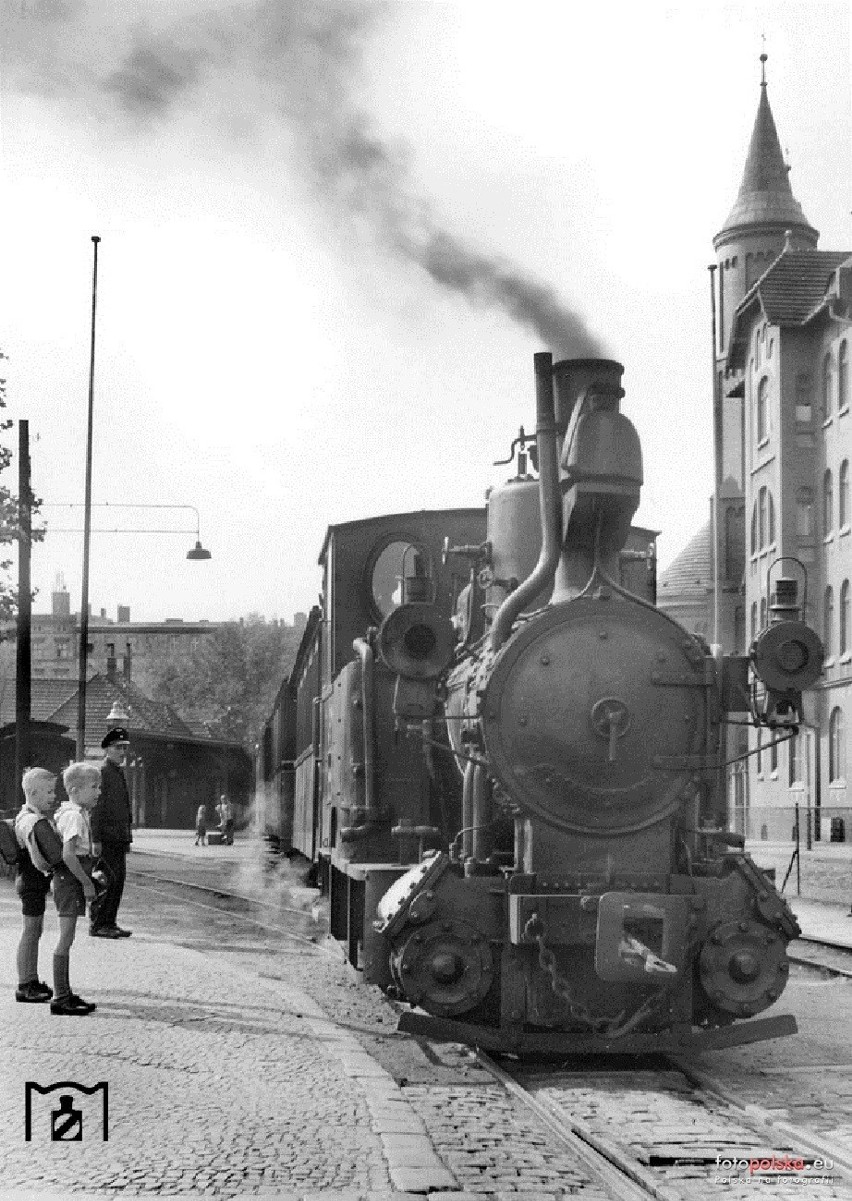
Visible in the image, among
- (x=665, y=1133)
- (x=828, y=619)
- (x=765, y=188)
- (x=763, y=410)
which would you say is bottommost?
(x=665, y=1133)

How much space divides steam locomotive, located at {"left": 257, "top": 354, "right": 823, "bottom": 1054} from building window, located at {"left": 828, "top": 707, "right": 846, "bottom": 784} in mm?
24371

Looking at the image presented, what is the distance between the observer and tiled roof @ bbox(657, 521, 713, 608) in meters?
52.2

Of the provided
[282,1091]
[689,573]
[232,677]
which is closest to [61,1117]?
[282,1091]

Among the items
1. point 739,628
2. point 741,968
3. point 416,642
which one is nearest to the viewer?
point 741,968

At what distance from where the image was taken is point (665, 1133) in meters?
6.63

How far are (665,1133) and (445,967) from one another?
1775mm

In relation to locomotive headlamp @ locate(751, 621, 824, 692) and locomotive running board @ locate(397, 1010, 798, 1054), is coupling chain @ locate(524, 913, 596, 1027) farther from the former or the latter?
locomotive headlamp @ locate(751, 621, 824, 692)

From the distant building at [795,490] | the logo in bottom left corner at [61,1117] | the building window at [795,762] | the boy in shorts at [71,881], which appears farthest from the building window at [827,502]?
the logo in bottom left corner at [61,1117]

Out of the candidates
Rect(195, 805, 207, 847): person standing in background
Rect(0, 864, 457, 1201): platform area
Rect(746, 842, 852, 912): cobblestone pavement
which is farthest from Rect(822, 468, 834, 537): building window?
Rect(0, 864, 457, 1201): platform area

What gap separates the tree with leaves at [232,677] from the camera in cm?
7044

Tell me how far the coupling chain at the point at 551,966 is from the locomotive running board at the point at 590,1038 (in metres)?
0.11

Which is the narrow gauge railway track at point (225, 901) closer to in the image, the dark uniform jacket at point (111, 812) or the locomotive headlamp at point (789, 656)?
the dark uniform jacket at point (111, 812)

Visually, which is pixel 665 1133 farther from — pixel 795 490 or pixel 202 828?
pixel 202 828

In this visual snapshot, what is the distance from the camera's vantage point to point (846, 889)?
2094 cm
